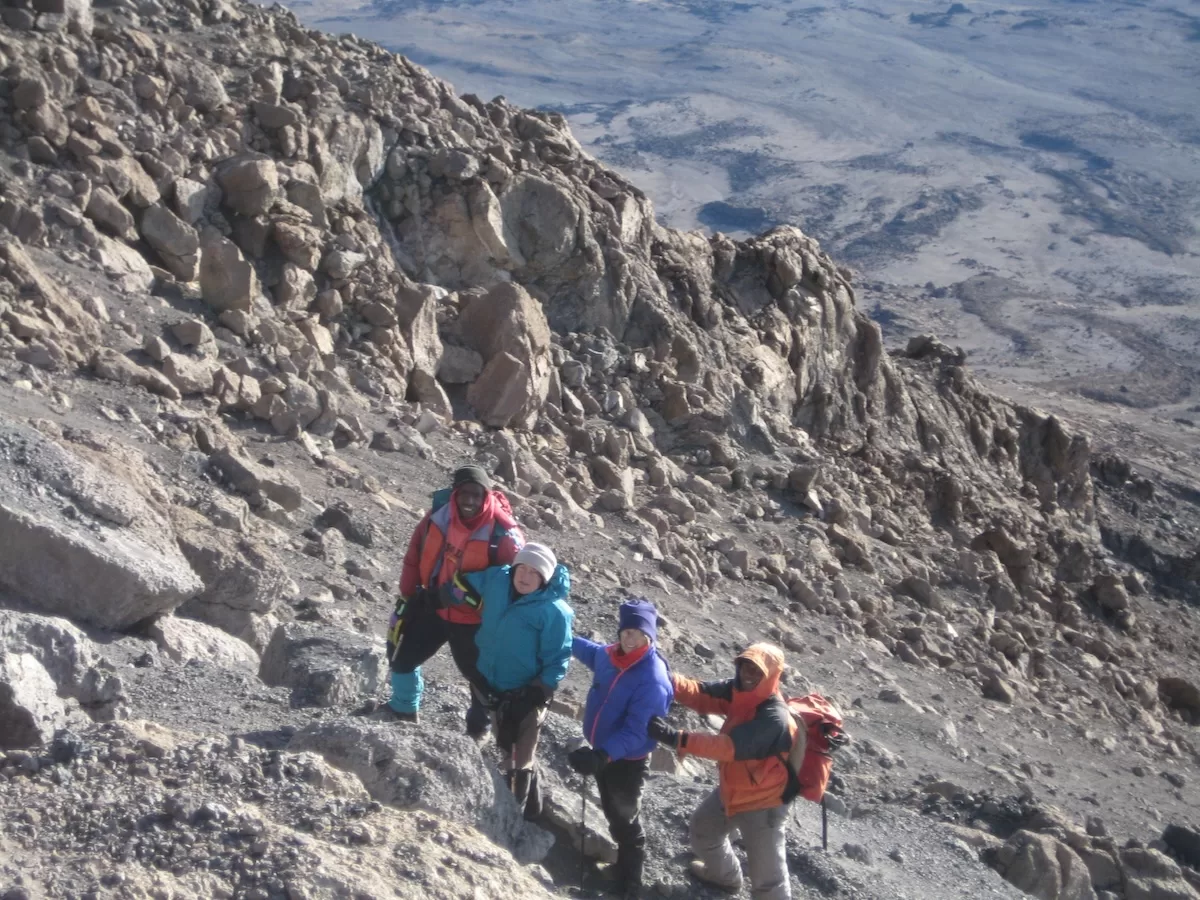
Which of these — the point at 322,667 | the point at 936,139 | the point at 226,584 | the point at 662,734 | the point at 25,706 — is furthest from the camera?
the point at 936,139

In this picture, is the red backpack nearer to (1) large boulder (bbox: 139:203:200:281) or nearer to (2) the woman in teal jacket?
(2) the woman in teal jacket

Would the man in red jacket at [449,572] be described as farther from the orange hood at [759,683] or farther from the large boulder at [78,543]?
the large boulder at [78,543]

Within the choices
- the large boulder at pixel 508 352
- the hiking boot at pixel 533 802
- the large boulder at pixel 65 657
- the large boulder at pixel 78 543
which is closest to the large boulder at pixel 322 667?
Answer: the large boulder at pixel 78 543

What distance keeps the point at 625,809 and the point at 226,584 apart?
7.63 feet

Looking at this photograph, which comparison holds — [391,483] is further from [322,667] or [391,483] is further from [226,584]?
[322,667]

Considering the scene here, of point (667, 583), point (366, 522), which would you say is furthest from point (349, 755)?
point (667, 583)

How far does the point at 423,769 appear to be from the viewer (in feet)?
12.5

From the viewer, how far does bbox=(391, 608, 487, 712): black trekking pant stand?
14.9 ft

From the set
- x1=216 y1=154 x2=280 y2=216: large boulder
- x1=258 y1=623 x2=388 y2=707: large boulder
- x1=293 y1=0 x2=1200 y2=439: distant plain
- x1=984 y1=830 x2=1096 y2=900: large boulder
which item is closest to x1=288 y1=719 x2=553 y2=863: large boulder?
x1=258 y1=623 x2=388 y2=707: large boulder

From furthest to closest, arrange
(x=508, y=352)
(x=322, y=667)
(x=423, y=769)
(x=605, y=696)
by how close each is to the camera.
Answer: (x=508, y=352) < (x=322, y=667) < (x=605, y=696) < (x=423, y=769)

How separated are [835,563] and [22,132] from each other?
7511 mm

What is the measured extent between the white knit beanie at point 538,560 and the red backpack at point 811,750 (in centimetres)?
93

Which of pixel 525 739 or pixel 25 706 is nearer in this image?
pixel 25 706

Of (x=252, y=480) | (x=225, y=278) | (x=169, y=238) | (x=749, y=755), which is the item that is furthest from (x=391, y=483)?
(x=749, y=755)
